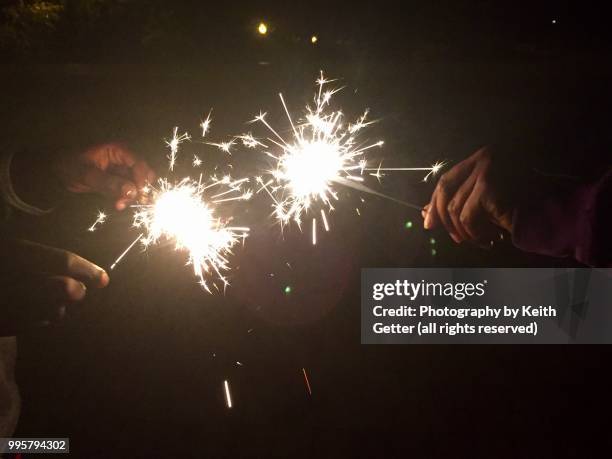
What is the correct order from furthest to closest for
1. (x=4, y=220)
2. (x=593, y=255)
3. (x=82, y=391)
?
(x=82, y=391), (x=4, y=220), (x=593, y=255)

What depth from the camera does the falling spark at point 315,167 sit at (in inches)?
101

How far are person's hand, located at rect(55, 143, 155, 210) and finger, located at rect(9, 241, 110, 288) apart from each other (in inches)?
15.2

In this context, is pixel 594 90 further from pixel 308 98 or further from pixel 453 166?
pixel 308 98

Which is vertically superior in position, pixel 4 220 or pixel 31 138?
pixel 31 138

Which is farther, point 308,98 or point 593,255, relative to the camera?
point 308,98

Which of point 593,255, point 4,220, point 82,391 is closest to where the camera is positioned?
point 593,255

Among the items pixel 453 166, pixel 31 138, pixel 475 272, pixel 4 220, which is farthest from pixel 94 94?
pixel 475 272

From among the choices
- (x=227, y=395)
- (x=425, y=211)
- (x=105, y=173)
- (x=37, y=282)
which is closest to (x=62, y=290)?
(x=37, y=282)

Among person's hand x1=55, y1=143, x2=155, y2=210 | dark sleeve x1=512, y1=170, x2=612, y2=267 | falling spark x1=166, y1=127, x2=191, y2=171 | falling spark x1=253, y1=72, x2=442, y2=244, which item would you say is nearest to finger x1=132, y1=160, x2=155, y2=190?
person's hand x1=55, y1=143, x2=155, y2=210

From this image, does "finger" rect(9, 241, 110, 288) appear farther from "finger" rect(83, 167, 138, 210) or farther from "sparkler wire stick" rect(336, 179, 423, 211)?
"sparkler wire stick" rect(336, 179, 423, 211)

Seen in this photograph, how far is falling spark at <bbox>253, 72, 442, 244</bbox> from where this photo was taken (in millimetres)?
2553

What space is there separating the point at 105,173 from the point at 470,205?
2.19 meters

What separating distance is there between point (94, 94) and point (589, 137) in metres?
3.10

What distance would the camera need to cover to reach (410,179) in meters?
2.60
